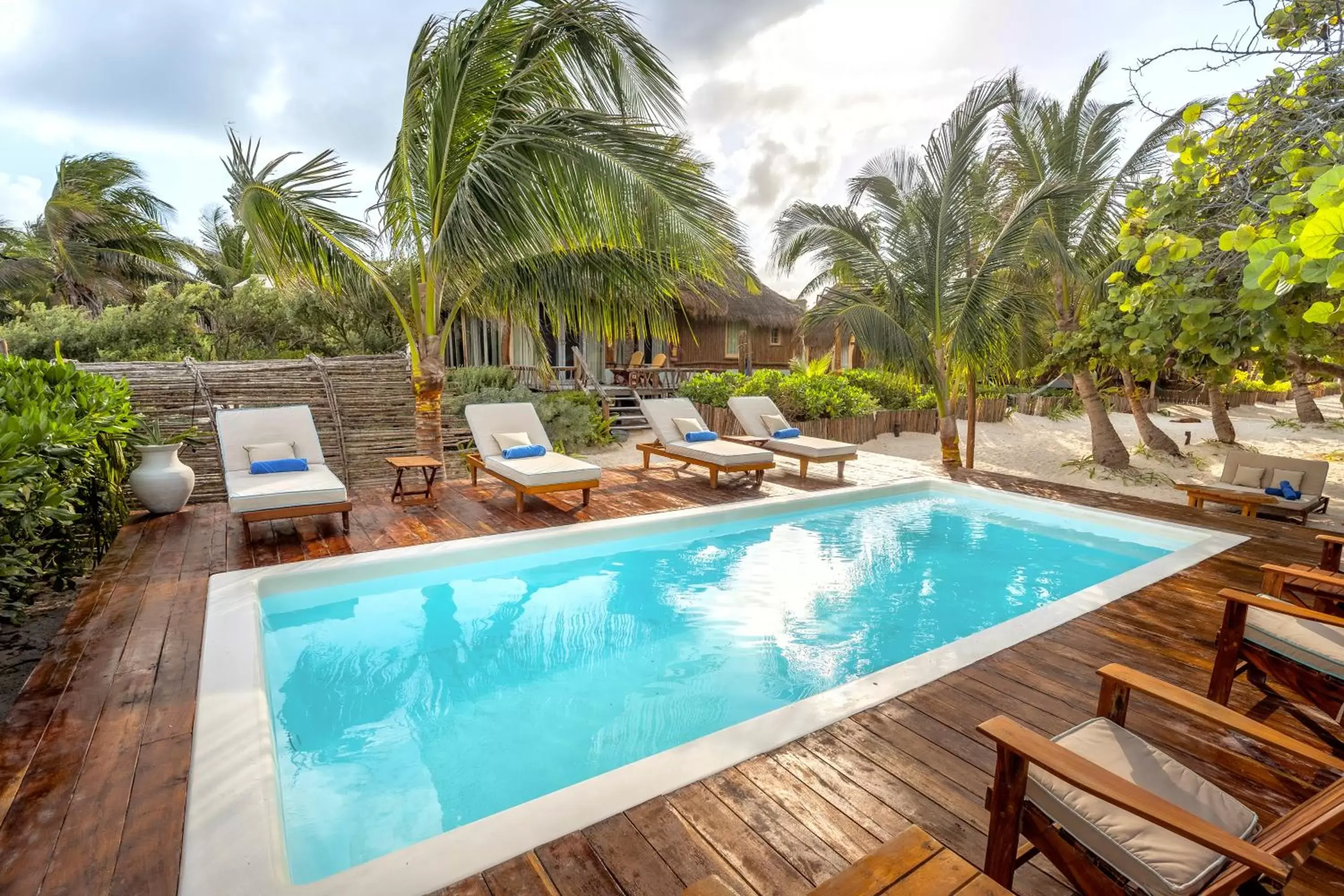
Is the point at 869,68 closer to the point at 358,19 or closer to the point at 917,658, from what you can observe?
the point at 358,19

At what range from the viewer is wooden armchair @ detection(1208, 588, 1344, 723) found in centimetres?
217

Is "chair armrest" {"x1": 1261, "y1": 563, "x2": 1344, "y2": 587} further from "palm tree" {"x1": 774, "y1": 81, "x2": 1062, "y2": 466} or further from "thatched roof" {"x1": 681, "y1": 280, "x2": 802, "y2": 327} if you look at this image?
"thatched roof" {"x1": 681, "y1": 280, "x2": 802, "y2": 327}

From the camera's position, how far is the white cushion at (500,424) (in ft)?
21.7

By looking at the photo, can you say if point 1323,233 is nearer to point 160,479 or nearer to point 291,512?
point 291,512

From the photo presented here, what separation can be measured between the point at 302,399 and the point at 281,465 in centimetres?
172

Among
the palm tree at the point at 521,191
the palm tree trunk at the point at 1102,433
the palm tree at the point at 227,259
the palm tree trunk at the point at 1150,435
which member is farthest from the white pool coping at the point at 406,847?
the palm tree at the point at 227,259

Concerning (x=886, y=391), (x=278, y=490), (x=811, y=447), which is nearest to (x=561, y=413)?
(x=811, y=447)

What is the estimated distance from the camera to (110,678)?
8.93 feet

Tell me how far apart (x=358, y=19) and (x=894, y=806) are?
27.9ft

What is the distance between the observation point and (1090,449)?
11641mm

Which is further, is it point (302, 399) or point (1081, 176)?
point (1081, 176)

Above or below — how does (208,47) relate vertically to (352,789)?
above

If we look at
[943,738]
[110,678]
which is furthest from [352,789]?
[943,738]

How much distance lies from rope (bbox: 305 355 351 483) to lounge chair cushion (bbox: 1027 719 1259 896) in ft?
23.3
